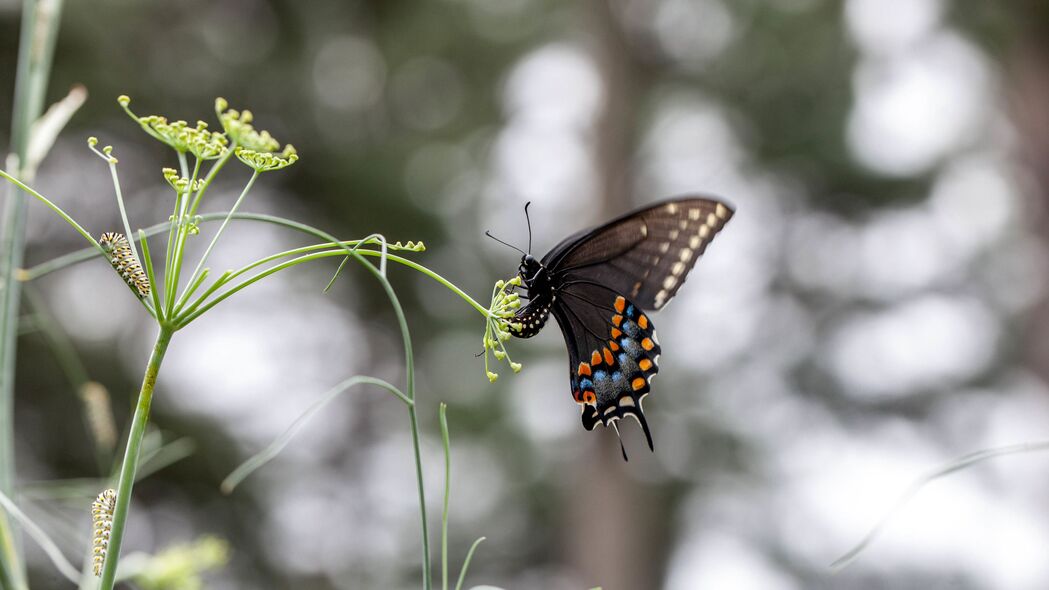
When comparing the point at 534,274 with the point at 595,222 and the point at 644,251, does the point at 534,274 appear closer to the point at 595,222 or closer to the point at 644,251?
the point at 644,251

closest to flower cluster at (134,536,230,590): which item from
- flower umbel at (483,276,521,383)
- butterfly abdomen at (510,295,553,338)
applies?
flower umbel at (483,276,521,383)

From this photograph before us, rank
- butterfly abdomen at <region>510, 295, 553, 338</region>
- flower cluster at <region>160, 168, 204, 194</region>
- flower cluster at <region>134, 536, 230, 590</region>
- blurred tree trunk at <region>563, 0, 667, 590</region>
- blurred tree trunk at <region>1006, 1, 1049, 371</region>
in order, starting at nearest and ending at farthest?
flower cluster at <region>160, 168, 204, 194</region>, flower cluster at <region>134, 536, 230, 590</region>, butterfly abdomen at <region>510, 295, 553, 338</region>, blurred tree trunk at <region>1006, 1, 1049, 371</region>, blurred tree trunk at <region>563, 0, 667, 590</region>

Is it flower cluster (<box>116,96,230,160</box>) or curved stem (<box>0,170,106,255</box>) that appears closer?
curved stem (<box>0,170,106,255</box>)

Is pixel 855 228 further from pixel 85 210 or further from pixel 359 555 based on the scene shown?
pixel 85 210

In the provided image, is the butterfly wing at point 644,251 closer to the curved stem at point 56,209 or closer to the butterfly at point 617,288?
the butterfly at point 617,288

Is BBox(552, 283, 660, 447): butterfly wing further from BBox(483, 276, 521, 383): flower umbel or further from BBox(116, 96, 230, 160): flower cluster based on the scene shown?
BBox(116, 96, 230, 160): flower cluster

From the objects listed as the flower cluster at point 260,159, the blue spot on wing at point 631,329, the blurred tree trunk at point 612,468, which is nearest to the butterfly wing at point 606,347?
the blue spot on wing at point 631,329

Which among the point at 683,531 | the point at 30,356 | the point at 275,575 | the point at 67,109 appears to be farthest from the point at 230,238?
the point at 67,109
